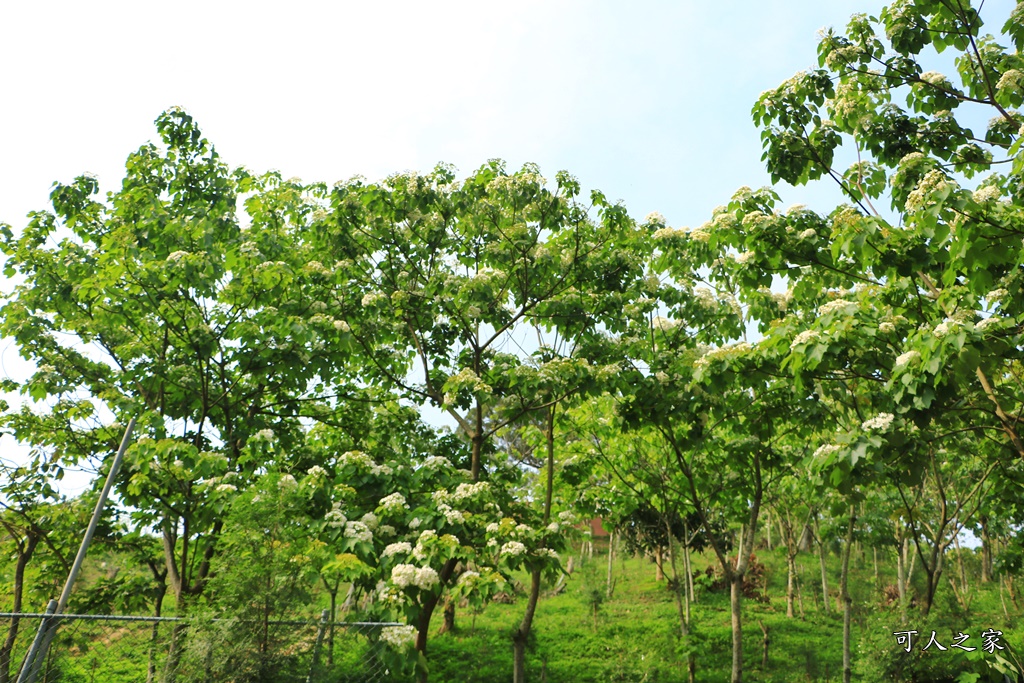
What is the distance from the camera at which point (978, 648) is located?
6.60 metres

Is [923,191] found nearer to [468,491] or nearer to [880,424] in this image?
[880,424]

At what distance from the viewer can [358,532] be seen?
543 centimetres

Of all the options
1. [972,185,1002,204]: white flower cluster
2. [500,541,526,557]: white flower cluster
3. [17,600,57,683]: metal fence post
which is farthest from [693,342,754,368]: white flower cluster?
[17,600,57,683]: metal fence post

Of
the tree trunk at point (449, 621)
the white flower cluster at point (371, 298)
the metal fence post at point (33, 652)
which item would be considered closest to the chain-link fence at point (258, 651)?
the metal fence post at point (33, 652)

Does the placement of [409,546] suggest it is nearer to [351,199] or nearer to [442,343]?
[442,343]

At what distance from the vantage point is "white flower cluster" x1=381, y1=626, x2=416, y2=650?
4.67 meters

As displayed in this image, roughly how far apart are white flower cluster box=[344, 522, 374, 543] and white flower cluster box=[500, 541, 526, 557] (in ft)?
3.59

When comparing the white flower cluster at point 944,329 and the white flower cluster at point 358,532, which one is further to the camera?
the white flower cluster at point 358,532

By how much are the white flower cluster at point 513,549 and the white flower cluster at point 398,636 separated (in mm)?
1092

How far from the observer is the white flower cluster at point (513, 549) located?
559 centimetres

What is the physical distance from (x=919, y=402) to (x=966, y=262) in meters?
0.95

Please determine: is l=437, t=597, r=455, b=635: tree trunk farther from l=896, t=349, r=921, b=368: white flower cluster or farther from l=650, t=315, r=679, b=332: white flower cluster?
l=896, t=349, r=921, b=368: white flower cluster

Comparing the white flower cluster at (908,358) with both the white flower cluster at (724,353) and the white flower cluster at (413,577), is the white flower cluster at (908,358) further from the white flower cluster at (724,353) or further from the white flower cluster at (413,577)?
the white flower cluster at (413,577)

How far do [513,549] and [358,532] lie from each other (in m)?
1.27
